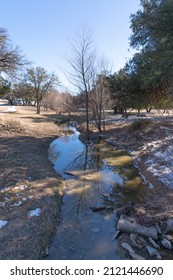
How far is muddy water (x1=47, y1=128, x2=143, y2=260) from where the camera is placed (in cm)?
505

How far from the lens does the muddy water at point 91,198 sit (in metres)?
5.05

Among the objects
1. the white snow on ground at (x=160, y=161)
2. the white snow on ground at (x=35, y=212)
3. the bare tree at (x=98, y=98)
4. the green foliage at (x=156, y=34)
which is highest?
the green foliage at (x=156, y=34)

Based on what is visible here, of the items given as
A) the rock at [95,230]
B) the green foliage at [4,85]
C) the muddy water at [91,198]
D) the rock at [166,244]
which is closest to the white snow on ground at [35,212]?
the muddy water at [91,198]

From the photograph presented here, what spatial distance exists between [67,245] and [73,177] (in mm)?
4918

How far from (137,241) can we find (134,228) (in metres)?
0.44

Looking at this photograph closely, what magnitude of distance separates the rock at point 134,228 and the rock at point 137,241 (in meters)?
0.17

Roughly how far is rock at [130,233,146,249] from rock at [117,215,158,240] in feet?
0.55

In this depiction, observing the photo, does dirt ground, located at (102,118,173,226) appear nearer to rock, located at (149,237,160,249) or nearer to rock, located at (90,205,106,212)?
rock, located at (149,237,160,249)

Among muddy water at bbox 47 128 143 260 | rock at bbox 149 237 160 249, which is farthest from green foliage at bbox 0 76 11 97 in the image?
rock at bbox 149 237 160 249

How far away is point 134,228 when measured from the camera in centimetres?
556

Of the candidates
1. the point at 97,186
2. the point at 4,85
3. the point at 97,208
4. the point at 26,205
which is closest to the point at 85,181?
the point at 97,186

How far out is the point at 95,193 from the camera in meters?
8.15

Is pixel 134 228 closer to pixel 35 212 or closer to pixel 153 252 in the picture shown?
pixel 153 252

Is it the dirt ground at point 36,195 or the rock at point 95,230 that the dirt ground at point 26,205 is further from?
the rock at point 95,230
